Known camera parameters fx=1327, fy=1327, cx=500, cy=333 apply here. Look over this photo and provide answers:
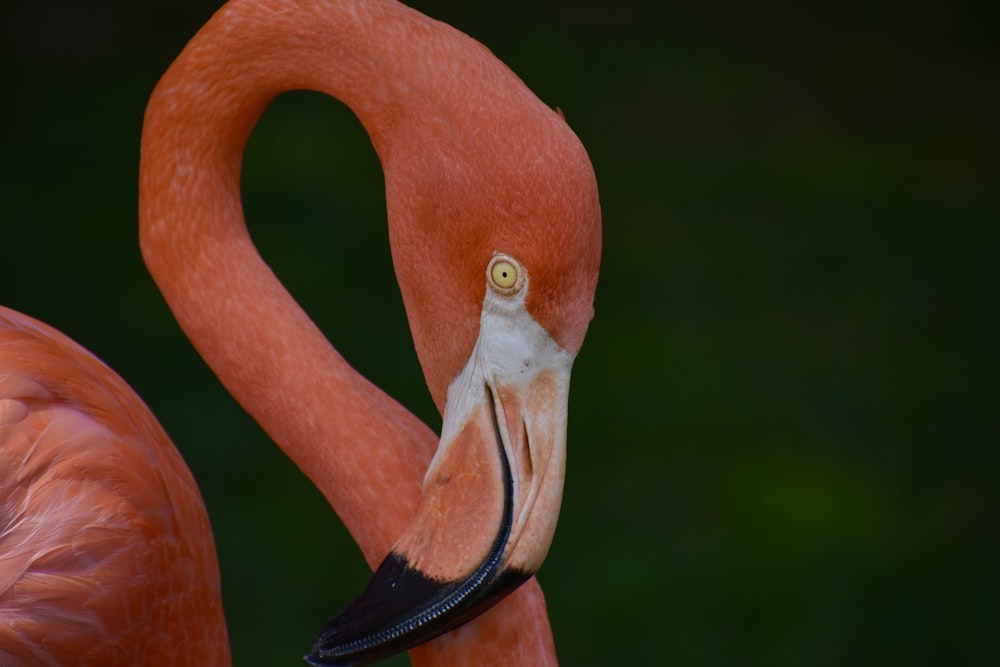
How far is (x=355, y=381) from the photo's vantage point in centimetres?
220

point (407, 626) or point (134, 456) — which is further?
point (134, 456)

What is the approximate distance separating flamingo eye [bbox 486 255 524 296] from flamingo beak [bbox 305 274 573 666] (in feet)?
0.15

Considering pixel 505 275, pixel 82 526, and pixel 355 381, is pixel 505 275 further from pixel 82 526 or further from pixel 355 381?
pixel 82 526

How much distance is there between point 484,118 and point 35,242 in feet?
12.8

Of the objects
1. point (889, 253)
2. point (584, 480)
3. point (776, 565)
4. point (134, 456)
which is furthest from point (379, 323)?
point (134, 456)

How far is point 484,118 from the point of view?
191 cm

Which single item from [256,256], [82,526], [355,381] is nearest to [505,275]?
[355,381]

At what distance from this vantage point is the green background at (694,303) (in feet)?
13.6

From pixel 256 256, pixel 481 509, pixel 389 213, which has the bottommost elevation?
pixel 481 509

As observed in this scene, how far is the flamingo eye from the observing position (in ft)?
6.18

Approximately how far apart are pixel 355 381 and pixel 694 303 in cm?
341

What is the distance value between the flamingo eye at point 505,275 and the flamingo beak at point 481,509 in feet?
0.15

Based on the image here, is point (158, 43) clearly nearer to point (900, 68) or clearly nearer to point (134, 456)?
point (900, 68)

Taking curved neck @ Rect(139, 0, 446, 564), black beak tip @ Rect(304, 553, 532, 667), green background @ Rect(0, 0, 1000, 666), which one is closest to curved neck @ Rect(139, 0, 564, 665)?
curved neck @ Rect(139, 0, 446, 564)
